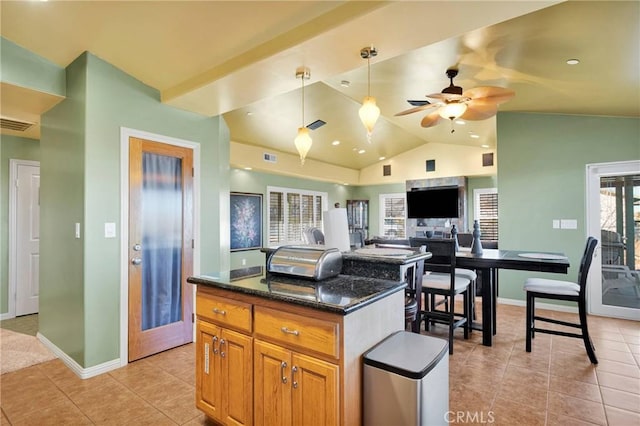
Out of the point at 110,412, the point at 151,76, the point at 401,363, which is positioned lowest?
the point at 110,412

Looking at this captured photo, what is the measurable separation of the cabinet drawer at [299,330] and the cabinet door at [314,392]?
7 cm

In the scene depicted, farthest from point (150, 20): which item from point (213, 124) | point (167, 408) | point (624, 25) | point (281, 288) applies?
point (624, 25)

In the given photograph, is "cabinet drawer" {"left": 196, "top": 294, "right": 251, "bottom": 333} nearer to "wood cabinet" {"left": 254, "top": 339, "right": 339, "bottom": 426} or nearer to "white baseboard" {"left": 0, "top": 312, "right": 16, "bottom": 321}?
"wood cabinet" {"left": 254, "top": 339, "right": 339, "bottom": 426}

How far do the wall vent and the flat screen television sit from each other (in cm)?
398

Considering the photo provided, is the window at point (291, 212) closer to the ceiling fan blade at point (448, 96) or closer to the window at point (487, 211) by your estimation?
the window at point (487, 211)

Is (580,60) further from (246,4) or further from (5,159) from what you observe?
(5,159)

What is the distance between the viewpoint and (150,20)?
2.46 metres

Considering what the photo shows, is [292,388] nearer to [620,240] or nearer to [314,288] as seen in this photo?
[314,288]

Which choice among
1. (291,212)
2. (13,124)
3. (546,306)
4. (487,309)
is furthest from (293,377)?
(291,212)

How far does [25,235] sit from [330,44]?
4846 mm

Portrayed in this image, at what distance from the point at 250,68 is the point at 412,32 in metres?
1.26

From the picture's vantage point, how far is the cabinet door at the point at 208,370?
1.97 m

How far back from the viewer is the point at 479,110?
3.38 metres

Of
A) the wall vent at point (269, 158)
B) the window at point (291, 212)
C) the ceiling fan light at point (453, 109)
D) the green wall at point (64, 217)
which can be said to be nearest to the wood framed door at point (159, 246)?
the green wall at point (64, 217)
